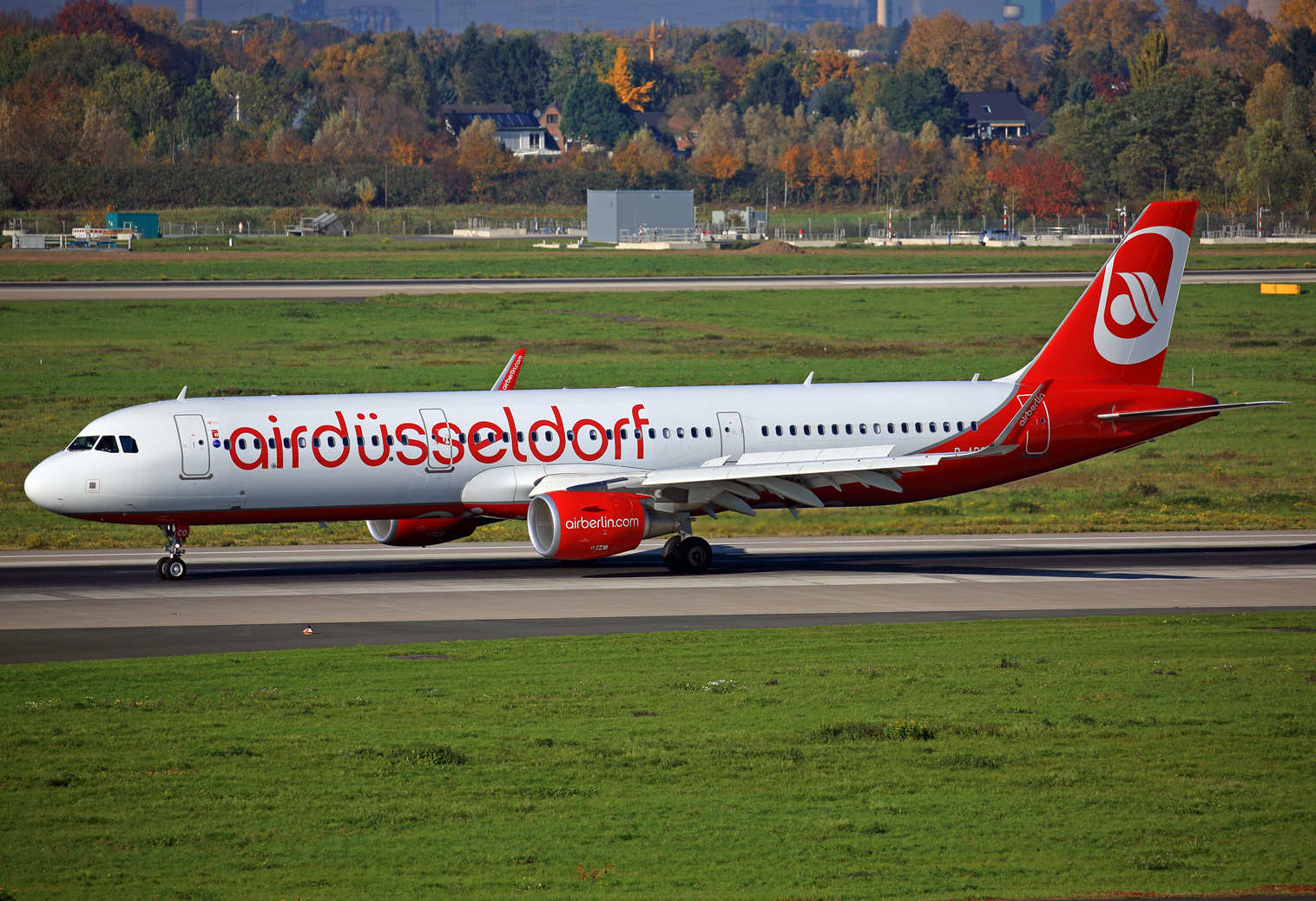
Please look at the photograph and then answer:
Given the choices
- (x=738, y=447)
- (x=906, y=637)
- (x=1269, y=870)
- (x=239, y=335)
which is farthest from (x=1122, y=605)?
(x=239, y=335)

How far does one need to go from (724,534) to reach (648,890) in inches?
1288

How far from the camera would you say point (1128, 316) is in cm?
4556

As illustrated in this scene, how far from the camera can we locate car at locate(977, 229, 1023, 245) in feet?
590

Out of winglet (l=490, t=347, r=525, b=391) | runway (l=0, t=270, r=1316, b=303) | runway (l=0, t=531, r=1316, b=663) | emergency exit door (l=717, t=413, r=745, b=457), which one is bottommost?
runway (l=0, t=531, r=1316, b=663)

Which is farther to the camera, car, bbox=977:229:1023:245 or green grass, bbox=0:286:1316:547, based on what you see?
car, bbox=977:229:1023:245

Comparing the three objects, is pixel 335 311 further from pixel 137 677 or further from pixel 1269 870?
pixel 1269 870

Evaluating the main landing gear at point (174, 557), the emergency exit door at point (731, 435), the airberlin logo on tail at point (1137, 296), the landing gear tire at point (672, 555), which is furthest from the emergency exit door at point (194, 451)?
the airberlin logo on tail at point (1137, 296)

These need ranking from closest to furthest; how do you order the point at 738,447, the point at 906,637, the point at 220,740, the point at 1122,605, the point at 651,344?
the point at 220,740 → the point at 906,637 → the point at 1122,605 → the point at 738,447 → the point at 651,344

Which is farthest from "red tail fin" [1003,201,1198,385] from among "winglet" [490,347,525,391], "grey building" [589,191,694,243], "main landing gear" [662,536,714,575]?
"grey building" [589,191,694,243]

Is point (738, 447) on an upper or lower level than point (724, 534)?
upper

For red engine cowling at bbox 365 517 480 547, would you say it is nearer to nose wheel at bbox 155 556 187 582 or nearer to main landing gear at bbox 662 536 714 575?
nose wheel at bbox 155 556 187 582

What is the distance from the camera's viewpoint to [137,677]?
2595cm

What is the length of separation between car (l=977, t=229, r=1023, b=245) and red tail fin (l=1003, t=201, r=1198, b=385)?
136m

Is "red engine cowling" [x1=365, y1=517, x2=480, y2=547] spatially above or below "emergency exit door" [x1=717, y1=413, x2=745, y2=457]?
below
